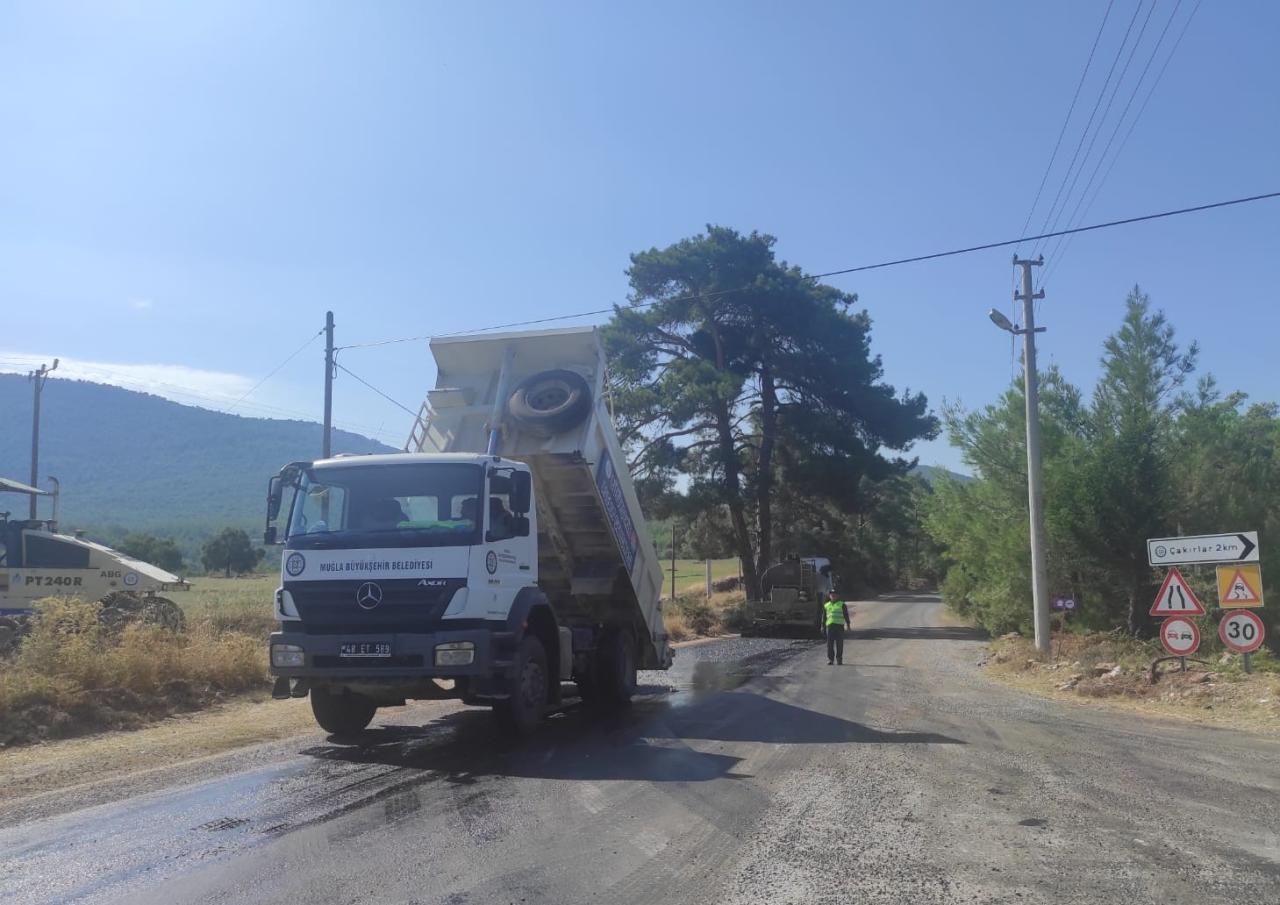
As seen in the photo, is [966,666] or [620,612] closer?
[620,612]

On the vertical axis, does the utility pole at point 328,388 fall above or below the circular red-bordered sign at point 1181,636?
above

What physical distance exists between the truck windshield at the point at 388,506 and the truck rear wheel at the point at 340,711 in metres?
1.63

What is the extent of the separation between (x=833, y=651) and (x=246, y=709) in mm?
11392

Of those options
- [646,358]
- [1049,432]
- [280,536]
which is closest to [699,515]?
[646,358]

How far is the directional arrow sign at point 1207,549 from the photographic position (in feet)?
40.1

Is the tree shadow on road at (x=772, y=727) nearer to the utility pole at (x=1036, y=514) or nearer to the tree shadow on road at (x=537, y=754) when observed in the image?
the tree shadow on road at (x=537, y=754)

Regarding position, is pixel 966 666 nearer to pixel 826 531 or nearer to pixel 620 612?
pixel 620 612

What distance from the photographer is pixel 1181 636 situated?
42.0 ft

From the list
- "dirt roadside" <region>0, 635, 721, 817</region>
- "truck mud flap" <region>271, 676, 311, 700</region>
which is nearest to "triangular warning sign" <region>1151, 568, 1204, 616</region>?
"dirt roadside" <region>0, 635, 721, 817</region>

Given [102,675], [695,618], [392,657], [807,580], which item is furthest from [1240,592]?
[695,618]

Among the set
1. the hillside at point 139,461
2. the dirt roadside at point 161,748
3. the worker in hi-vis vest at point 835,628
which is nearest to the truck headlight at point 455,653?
the dirt roadside at point 161,748

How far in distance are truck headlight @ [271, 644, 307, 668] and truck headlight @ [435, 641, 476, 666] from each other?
127 centimetres

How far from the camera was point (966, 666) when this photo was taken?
19250mm

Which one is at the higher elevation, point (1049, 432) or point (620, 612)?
point (1049, 432)
